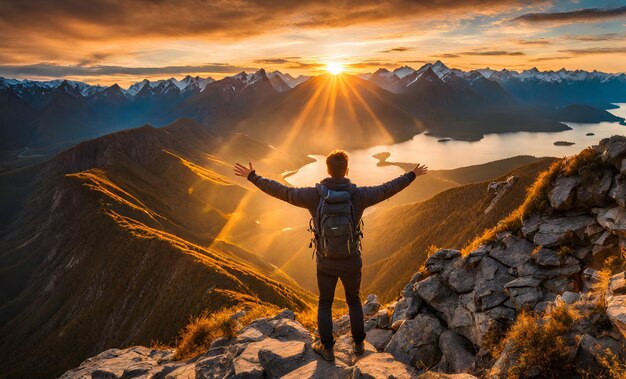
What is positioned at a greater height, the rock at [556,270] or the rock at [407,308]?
the rock at [556,270]

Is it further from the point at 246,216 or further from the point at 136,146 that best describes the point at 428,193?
the point at 136,146

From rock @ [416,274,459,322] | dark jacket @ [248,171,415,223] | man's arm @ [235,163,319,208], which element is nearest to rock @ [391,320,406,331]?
rock @ [416,274,459,322]

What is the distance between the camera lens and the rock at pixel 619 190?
10977mm

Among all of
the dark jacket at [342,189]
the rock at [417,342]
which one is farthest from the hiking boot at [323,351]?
the dark jacket at [342,189]

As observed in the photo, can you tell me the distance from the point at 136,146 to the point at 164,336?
15798 centimetres

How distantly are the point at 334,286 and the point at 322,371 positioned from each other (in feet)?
6.21

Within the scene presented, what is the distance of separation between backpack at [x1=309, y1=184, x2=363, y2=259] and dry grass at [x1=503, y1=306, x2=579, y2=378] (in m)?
3.84

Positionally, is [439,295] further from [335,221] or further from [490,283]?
[335,221]

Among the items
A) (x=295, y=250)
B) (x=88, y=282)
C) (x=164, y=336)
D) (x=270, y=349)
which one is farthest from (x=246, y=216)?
(x=270, y=349)

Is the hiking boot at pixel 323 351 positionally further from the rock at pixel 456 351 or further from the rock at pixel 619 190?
the rock at pixel 619 190

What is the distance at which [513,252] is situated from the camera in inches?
486

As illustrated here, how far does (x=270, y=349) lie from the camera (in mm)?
9750

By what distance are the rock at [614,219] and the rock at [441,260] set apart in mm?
4638

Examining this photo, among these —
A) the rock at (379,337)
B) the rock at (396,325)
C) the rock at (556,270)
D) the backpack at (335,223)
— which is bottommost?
the rock at (379,337)
